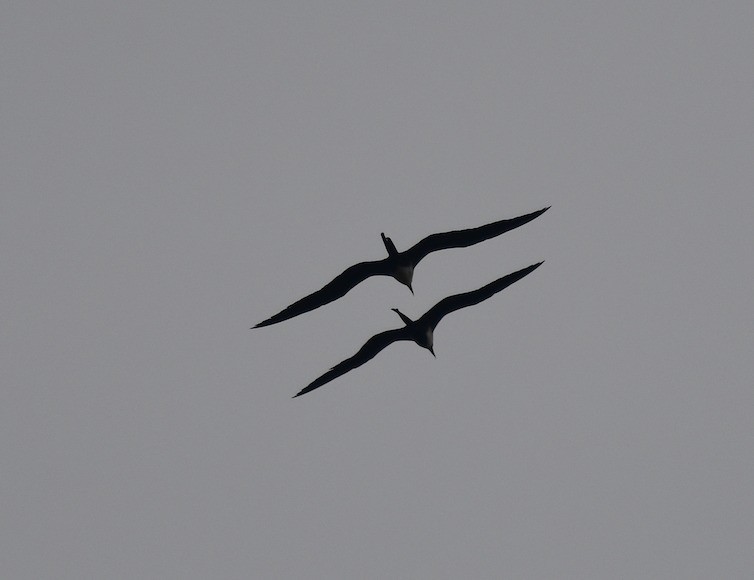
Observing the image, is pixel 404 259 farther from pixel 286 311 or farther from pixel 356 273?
pixel 286 311

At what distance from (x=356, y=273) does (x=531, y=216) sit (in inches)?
219

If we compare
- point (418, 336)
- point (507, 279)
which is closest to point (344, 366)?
point (418, 336)

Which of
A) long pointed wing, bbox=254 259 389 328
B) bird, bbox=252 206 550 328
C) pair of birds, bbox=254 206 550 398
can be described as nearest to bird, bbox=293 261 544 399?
pair of birds, bbox=254 206 550 398

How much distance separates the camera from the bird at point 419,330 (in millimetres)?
30953

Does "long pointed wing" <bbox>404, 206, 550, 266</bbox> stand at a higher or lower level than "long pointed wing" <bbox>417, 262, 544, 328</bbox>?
higher

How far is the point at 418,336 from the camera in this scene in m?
31.3

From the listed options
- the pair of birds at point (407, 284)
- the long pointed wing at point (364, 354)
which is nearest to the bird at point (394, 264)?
the pair of birds at point (407, 284)

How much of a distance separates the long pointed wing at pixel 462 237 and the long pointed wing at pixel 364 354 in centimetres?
→ 279

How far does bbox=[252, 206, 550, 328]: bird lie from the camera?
2888cm

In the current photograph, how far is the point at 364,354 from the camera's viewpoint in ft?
102

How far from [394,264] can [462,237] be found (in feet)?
7.36

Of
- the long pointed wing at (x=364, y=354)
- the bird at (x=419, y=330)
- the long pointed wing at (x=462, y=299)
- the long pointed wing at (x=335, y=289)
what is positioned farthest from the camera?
the long pointed wing at (x=364, y=354)

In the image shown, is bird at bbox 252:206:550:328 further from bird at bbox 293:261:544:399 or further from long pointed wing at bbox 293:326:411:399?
long pointed wing at bbox 293:326:411:399

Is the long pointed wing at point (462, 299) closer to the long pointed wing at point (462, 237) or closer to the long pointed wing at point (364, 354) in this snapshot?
the long pointed wing at point (364, 354)
